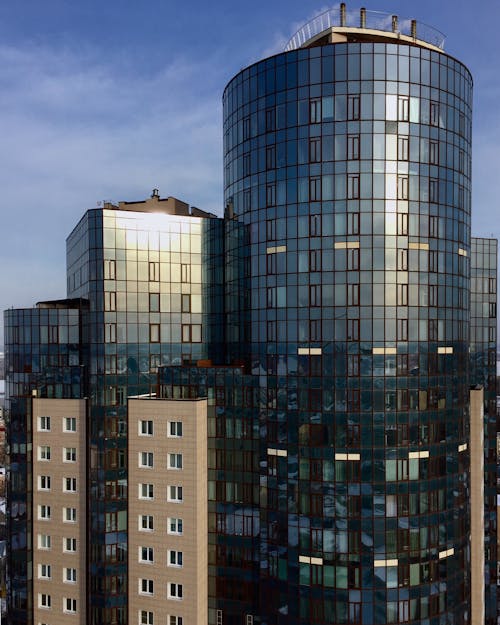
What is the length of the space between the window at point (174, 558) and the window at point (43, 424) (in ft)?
72.1

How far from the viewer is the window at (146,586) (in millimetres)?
57156

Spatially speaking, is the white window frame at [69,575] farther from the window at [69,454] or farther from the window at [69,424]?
the window at [69,424]

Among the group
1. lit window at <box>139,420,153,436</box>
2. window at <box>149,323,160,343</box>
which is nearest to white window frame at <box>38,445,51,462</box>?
lit window at <box>139,420,153,436</box>

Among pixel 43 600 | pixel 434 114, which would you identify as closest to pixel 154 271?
pixel 434 114

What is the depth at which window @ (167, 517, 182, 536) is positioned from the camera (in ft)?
185

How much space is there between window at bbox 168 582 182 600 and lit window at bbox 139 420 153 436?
17.6 meters

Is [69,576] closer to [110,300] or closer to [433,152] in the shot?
[110,300]

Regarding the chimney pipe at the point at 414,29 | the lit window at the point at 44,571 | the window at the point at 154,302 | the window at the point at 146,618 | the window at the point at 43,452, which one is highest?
the chimney pipe at the point at 414,29

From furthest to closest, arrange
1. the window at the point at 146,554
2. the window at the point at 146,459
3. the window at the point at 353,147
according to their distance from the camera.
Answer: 1. the window at the point at 146,459
2. the window at the point at 146,554
3. the window at the point at 353,147

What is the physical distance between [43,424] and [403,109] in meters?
57.7

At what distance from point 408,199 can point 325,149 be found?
419 inches

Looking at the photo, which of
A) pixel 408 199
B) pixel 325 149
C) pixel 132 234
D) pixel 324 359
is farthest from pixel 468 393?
pixel 132 234

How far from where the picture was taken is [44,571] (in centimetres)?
6234

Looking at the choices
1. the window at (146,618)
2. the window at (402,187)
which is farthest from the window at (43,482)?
the window at (402,187)
